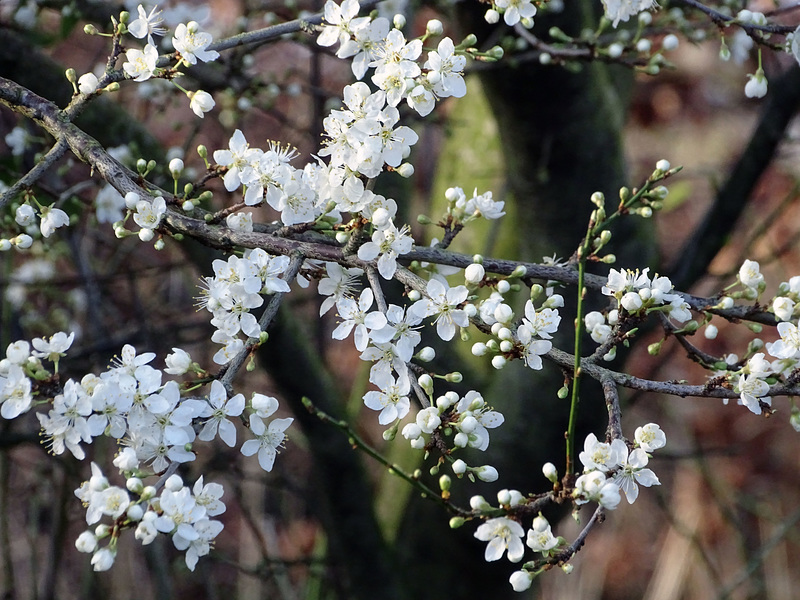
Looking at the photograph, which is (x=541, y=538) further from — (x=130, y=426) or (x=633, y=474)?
(x=130, y=426)

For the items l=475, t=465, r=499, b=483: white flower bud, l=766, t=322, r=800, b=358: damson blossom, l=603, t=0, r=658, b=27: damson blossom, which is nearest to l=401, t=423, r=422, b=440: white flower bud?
→ l=475, t=465, r=499, b=483: white flower bud

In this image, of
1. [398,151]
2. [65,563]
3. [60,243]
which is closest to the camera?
[398,151]

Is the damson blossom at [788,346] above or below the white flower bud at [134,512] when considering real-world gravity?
above

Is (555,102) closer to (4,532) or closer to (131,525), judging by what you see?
(131,525)

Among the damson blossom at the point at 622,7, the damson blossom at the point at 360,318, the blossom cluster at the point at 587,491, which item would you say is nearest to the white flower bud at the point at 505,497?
the blossom cluster at the point at 587,491

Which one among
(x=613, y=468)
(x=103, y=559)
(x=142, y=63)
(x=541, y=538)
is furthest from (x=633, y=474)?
(x=142, y=63)

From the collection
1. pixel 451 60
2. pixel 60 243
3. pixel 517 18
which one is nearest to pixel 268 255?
pixel 451 60

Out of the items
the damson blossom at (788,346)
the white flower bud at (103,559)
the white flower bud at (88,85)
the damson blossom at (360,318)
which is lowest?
the white flower bud at (103,559)

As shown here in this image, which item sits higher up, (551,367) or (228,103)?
(228,103)

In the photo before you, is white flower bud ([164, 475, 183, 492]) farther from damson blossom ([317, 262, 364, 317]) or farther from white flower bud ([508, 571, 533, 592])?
white flower bud ([508, 571, 533, 592])

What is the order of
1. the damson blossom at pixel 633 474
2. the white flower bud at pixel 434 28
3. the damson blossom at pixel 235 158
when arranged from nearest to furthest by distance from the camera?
the damson blossom at pixel 633 474
the damson blossom at pixel 235 158
the white flower bud at pixel 434 28

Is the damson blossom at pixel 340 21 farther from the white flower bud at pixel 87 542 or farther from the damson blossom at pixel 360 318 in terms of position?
the white flower bud at pixel 87 542
